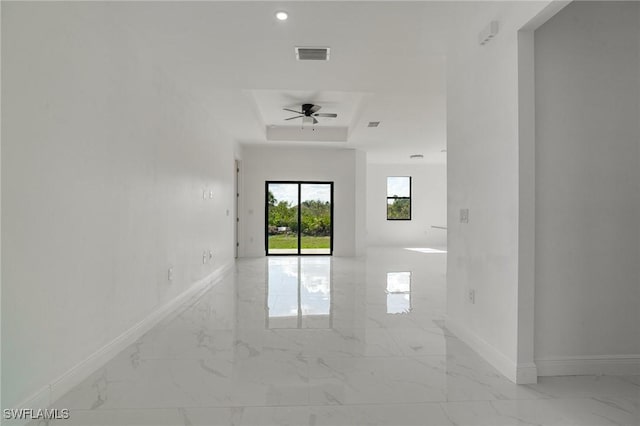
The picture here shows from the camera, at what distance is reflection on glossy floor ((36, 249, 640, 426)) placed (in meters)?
1.89

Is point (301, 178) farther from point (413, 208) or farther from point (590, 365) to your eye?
point (590, 365)

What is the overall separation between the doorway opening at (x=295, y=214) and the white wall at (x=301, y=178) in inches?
7.4

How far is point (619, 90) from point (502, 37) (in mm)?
892

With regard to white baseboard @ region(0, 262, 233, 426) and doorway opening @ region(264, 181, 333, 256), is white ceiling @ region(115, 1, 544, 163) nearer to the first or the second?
white baseboard @ region(0, 262, 233, 426)

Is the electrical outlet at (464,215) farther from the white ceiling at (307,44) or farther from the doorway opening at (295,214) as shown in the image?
the doorway opening at (295,214)

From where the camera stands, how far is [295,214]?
8.96m

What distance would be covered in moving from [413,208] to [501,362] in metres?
9.63

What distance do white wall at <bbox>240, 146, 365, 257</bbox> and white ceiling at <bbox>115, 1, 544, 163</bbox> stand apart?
9.77 ft

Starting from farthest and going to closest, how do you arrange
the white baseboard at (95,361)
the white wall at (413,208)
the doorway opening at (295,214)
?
the white wall at (413,208) → the doorway opening at (295,214) → the white baseboard at (95,361)

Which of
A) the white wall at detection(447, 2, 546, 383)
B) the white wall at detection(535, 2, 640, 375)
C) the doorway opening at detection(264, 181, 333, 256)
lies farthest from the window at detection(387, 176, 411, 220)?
the white wall at detection(535, 2, 640, 375)

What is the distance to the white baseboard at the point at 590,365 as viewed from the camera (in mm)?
2346

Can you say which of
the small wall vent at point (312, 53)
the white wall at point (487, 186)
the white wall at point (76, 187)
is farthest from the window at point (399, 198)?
the white wall at point (76, 187)

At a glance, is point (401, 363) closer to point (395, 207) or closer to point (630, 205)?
point (630, 205)

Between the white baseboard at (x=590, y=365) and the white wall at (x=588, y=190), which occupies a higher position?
the white wall at (x=588, y=190)
